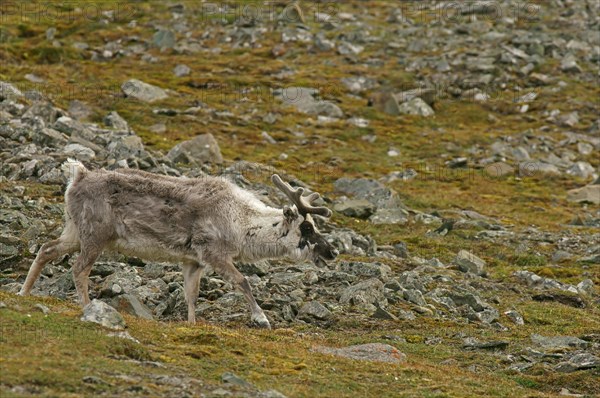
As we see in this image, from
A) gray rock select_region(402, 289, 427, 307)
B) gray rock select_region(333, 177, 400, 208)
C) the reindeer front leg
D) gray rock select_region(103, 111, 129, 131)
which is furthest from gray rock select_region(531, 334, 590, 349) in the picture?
gray rock select_region(103, 111, 129, 131)

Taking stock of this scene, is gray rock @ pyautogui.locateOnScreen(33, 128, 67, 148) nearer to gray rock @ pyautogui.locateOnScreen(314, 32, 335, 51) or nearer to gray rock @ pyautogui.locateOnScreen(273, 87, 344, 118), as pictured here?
gray rock @ pyautogui.locateOnScreen(273, 87, 344, 118)

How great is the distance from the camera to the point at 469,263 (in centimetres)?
3016

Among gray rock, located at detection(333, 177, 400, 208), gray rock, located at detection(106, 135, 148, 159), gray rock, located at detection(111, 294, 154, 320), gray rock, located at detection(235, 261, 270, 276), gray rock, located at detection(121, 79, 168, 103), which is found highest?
gray rock, located at detection(111, 294, 154, 320)

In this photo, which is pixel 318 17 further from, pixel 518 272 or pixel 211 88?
pixel 518 272

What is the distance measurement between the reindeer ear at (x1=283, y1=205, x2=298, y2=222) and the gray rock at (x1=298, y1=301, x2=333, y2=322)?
2500 mm

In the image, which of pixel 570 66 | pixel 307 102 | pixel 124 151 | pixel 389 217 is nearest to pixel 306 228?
pixel 124 151

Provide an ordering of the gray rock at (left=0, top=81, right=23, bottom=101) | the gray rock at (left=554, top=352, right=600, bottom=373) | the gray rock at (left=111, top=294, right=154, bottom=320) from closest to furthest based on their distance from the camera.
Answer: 1. the gray rock at (left=554, top=352, right=600, bottom=373)
2. the gray rock at (left=111, top=294, right=154, bottom=320)
3. the gray rock at (left=0, top=81, right=23, bottom=101)

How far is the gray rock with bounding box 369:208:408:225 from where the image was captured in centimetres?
3606

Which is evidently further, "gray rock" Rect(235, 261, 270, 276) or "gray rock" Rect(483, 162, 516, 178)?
A: "gray rock" Rect(483, 162, 516, 178)

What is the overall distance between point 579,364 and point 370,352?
3.87 meters

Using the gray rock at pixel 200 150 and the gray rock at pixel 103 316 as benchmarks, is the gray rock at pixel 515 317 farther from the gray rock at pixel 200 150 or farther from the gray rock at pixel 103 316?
the gray rock at pixel 200 150

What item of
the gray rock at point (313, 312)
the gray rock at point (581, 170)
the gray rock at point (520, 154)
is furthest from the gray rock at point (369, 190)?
the gray rock at point (313, 312)

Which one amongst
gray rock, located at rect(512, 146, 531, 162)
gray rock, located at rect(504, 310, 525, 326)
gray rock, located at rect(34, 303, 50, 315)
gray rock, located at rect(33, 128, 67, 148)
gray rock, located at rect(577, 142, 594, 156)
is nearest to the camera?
gray rock, located at rect(34, 303, 50, 315)

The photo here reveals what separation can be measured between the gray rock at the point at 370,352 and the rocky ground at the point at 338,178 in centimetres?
7
